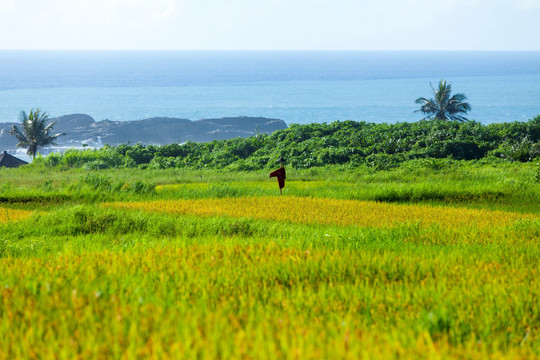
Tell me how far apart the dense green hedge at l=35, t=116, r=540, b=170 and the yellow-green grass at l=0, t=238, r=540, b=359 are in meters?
26.8

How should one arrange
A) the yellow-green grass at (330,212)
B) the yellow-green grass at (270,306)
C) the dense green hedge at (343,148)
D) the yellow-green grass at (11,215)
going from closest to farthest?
the yellow-green grass at (270,306) < the yellow-green grass at (330,212) < the yellow-green grass at (11,215) < the dense green hedge at (343,148)

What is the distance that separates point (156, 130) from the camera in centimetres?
11875

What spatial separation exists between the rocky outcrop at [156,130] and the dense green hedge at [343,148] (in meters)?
69.9

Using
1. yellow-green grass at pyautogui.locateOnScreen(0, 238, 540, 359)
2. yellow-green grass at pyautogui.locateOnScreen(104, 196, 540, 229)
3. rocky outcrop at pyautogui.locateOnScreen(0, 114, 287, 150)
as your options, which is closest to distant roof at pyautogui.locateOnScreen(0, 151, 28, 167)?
yellow-green grass at pyautogui.locateOnScreen(104, 196, 540, 229)

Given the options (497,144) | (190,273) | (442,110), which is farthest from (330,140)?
(190,273)

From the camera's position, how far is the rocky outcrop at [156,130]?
114 metres

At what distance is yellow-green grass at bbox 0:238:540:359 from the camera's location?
2.91m

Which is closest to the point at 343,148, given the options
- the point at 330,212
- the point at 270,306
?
the point at 330,212

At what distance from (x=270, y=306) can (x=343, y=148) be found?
106 ft

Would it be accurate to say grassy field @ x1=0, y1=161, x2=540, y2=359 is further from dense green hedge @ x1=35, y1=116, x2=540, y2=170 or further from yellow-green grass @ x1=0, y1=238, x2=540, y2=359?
dense green hedge @ x1=35, y1=116, x2=540, y2=170

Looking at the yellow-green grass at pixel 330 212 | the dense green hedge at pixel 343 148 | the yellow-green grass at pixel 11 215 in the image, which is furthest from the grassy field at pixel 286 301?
the dense green hedge at pixel 343 148

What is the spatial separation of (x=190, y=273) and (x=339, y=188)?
1633cm

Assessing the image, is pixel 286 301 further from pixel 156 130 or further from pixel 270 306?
pixel 156 130

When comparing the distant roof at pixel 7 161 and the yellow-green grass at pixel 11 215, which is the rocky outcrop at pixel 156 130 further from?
the yellow-green grass at pixel 11 215
